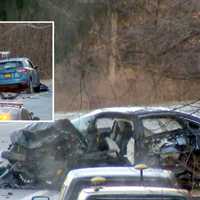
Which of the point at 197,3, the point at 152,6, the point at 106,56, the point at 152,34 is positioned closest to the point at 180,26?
the point at 197,3

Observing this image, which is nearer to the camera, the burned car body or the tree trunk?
the burned car body

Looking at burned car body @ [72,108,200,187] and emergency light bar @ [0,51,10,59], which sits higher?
emergency light bar @ [0,51,10,59]

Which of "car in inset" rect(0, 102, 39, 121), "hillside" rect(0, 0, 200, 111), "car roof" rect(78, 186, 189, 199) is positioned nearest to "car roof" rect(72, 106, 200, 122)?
"hillside" rect(0, 0, 200, 111)

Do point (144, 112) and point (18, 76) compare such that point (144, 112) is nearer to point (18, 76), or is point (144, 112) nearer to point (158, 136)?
point (158, 136)

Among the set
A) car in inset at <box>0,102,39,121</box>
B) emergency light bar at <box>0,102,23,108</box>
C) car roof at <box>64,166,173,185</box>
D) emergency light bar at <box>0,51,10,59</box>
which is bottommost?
car in inset at <box>0,102,39,121</box>

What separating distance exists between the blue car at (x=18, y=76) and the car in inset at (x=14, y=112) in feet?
0.99

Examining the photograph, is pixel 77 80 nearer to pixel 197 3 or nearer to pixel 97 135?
pixel 97 135

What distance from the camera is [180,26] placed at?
9.31 meters

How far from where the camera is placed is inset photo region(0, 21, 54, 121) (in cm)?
1162

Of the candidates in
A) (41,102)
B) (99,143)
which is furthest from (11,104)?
A: (99,143)

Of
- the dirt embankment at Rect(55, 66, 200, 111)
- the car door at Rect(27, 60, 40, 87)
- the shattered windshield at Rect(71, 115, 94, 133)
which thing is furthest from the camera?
the dirt embankment at Rect(55, 66, 200, 111)

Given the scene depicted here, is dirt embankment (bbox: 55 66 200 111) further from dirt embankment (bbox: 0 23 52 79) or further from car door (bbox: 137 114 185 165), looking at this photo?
dirt embankment (bbox: 0 23 52 79)

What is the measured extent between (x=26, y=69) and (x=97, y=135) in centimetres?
227

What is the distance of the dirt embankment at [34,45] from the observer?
11633mm
